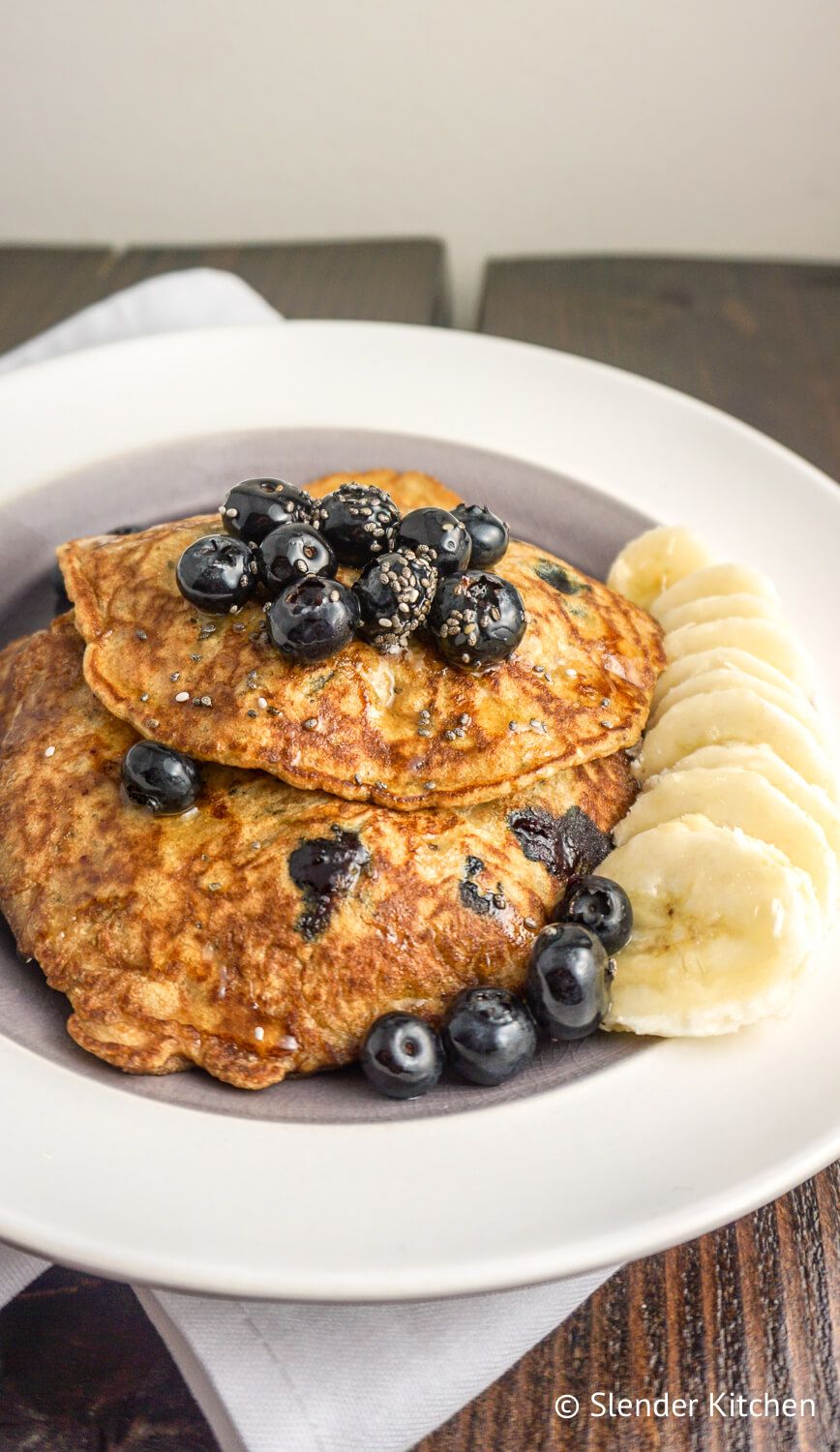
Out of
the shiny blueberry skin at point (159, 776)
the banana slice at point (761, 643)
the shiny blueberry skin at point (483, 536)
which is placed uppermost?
the shiny blueberry skin at point (483, 536)

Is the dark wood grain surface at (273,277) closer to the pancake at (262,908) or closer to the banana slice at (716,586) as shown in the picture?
the banana slice at (716,586)

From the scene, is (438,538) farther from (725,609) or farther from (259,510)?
(725,609)

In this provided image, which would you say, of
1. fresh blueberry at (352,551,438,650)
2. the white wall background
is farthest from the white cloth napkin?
the white wall background

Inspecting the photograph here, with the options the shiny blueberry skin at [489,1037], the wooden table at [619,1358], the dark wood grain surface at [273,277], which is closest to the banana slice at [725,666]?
the shiny blueberry skin at [489,1037]

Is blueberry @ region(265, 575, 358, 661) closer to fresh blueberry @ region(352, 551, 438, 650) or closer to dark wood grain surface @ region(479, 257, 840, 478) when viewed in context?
fresh blueberry @ region(352, 551, 438, 650)

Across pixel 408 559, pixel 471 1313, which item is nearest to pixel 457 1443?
pixel 471 1313

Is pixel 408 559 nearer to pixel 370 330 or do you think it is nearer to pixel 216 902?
pixel 216 902
